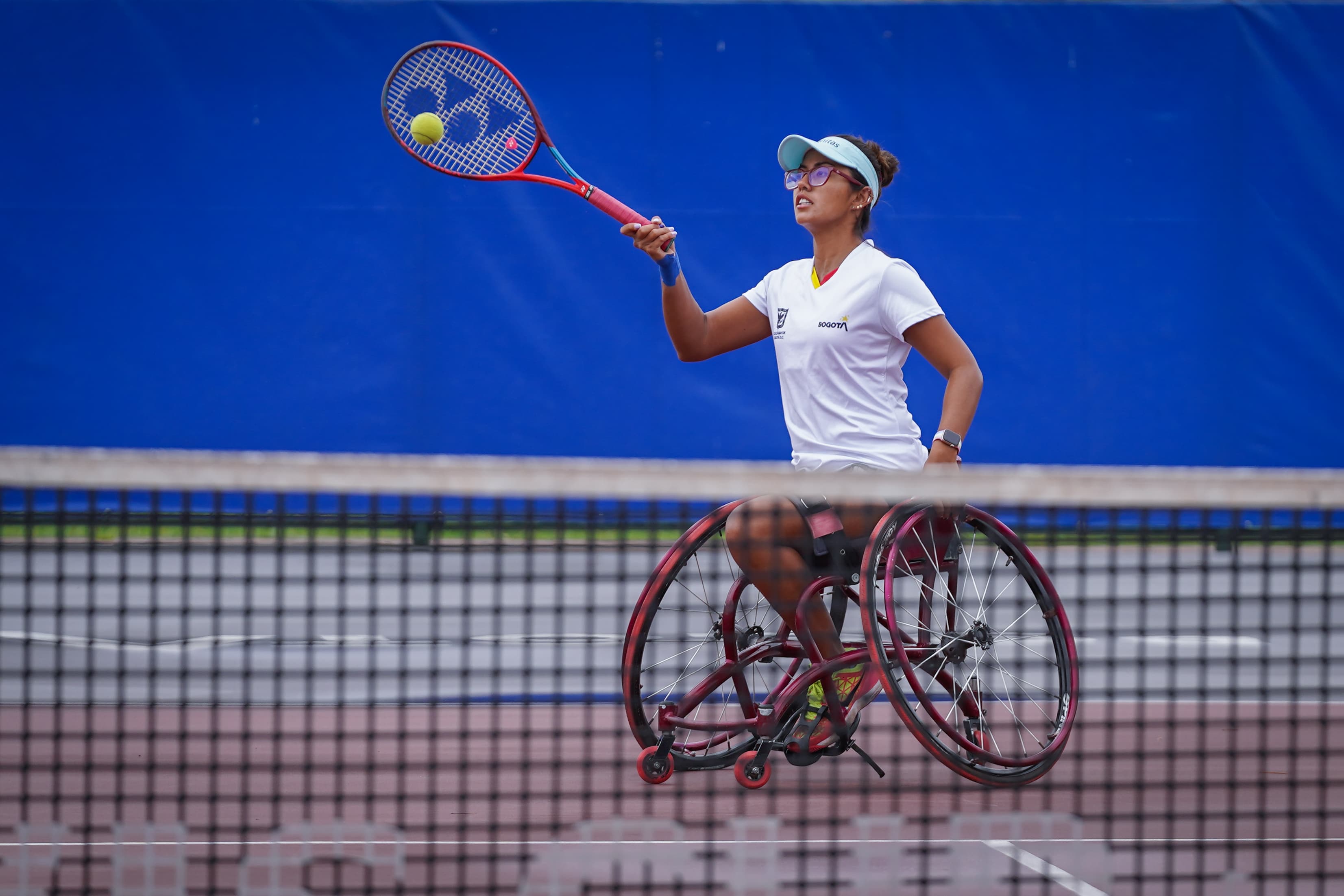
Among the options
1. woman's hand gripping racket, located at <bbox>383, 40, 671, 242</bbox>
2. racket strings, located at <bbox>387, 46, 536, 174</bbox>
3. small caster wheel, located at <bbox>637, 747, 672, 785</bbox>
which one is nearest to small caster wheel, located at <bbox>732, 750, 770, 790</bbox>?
small caster wheel, located at <bbox>637, 747, 672, 785</bbox>

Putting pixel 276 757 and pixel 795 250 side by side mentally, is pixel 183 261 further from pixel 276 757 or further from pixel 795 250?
pixel 276 757

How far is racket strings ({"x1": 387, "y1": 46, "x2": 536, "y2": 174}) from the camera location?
380 centimetres

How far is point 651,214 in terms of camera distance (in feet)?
24.6

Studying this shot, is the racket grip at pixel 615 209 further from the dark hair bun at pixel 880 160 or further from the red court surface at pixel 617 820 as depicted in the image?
the red court surface at pixel 617 820

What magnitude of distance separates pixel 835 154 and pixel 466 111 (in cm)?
131

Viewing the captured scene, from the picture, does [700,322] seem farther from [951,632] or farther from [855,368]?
[951,632]

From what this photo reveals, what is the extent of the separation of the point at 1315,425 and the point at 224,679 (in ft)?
19.4

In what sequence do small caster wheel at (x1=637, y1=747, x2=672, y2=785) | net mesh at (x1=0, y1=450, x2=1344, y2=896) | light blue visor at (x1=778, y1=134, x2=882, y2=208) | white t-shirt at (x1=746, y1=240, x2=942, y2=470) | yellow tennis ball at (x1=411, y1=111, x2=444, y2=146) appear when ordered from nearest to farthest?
net mesh at (x1=0, y1=450, x2=1344, y2=896)
small caster wheel at (x1=637, y1=747, x2=672, y2=785)
white t-shirt at (x1=746, y1=240, x2=942, y2=470)
light blue visor at (x1=778, y1=134, x2=882, y2=208)
yellow tennis ball at (x1=411, y1=111, x2=444, y2=146)

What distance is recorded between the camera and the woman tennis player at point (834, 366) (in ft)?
9.09

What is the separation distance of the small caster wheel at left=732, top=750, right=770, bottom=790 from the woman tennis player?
83mm

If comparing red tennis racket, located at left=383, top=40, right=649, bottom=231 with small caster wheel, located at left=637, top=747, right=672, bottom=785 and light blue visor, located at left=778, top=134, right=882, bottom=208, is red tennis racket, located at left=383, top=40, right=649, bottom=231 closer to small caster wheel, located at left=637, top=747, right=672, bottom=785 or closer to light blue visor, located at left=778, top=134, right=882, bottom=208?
light blue visor, located at left=778, top=134, right=882, bottom=208

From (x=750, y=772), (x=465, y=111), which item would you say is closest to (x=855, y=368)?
(x=750, y=772)

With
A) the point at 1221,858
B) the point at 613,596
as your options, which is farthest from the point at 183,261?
the point at 1221,858

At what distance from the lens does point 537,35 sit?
287 inches
